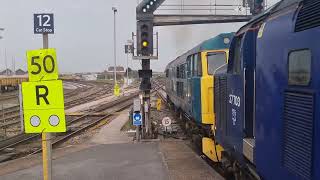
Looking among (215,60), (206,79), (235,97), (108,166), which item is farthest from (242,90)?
(215,60)

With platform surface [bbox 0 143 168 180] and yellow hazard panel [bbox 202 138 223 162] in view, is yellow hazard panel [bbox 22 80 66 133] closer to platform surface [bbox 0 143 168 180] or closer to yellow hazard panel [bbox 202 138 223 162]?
platform surface [bbox 0 143 168 180]

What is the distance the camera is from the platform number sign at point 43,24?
7074 mm

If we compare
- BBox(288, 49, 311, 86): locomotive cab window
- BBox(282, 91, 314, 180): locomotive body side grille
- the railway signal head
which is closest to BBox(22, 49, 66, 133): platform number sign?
BBox(282, 91, 314, 180): locomotive body side grille

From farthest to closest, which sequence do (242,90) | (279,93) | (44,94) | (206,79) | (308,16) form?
(206,79)
(44,94)
(242,90)
(279,93)
(308,16)

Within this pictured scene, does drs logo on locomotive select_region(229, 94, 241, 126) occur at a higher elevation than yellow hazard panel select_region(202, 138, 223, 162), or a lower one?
higher

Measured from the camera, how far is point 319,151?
12.6 feet

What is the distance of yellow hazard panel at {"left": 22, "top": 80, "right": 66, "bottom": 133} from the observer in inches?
273

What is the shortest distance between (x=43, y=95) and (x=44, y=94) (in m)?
0.02

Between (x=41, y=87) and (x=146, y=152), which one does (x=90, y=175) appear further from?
(x=41, y=87)

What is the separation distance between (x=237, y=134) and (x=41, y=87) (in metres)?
2.86

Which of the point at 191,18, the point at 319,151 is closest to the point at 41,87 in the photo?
the point at 319,151

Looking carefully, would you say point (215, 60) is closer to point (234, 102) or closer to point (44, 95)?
point (234, 102)

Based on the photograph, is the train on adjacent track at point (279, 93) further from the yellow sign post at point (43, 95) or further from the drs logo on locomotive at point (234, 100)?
the yellow sign post at point (43, 95)

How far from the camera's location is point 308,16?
4195 mm
